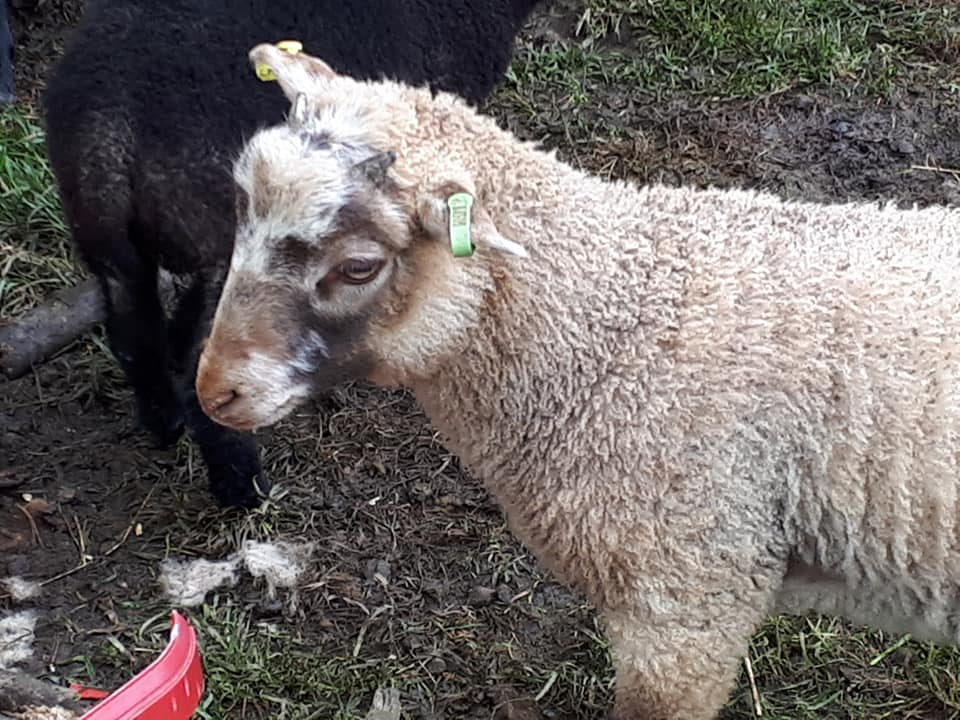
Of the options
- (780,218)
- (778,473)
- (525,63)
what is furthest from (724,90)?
(778,473)

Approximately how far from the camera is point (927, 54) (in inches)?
245

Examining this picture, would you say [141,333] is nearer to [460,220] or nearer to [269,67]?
[269,67]

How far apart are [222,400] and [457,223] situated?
615 mm

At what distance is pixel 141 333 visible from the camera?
3828 millimetres

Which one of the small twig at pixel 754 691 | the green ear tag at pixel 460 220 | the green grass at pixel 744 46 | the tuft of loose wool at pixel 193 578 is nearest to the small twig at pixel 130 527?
the tuft of loose wool at pixel 193 578

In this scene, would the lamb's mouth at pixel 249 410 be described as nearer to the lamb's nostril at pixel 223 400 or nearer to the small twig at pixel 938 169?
the lamb's nostril at pixel 223 400

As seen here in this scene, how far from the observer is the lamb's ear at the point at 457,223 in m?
2.34

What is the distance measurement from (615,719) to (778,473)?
79 centimetres

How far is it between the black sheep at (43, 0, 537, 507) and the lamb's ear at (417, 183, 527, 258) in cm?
134

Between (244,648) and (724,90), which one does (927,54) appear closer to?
(724,90)

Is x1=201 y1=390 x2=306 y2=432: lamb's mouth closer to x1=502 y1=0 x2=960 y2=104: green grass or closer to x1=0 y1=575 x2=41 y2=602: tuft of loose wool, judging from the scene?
x1=0 y1=575 x2=41 y2=602: tuft of loose wool

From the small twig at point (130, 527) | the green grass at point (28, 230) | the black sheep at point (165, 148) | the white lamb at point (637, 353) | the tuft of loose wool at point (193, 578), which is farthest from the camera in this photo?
the green grass at point (28, 230)

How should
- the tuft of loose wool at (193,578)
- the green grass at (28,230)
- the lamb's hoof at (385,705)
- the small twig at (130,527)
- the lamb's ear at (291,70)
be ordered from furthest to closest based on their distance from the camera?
1. the green grass at (28,230)
2. the small twig at (130,527)
3. the tuft of loose wool at (193,578)
4. the lamb's hoof at (385,705)
5. the lamb's ear at (291,70)

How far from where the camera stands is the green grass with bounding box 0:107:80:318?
16.0ft
